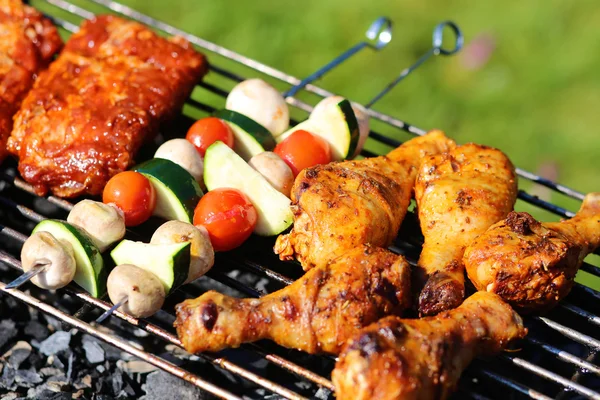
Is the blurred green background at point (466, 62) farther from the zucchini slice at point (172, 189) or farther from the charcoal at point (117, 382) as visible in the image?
the charcoal at point (117, 382)

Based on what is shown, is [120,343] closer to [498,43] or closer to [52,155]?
[52,155]

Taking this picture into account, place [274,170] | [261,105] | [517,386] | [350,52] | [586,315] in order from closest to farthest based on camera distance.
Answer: [517,386] → [586,315] → [274,170] → [261,105] → [350,52]

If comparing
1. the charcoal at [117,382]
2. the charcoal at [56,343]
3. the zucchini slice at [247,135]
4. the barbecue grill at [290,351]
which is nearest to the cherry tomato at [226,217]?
the barbecue grill at [290,351]

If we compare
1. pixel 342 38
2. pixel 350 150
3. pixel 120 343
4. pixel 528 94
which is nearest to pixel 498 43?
pixel 528 94

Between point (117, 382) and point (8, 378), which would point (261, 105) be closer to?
point (117, 382)

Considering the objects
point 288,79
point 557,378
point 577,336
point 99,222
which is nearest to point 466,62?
point 288,79

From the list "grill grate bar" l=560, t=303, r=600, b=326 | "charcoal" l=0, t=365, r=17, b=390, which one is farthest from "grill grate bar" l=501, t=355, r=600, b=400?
"charcoal" l=0, t=365, r=17, b=390
